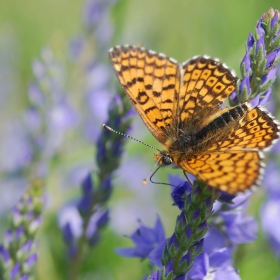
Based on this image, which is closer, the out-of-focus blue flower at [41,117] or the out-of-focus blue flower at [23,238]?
the out-of-focus blue flower at [23,238]

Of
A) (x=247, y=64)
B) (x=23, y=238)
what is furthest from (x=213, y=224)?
(x=23, y=238)

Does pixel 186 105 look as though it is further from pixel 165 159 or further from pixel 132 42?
pixel 132 42

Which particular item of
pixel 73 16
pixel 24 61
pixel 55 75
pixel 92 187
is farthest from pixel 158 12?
pixel 92 187

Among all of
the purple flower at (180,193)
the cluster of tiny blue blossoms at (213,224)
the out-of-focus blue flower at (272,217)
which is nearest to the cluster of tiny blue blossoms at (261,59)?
the cluster of tiny blue blossoms at (213,224)

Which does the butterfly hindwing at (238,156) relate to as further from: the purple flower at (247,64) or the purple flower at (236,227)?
the purple flower at (236,227)

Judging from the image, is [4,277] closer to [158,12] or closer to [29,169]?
[29,169]

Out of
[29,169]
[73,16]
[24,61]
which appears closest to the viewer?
[29,169]

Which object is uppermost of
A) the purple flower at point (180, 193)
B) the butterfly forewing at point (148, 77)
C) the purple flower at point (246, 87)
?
the butterfly forewing at point (148, 77)
